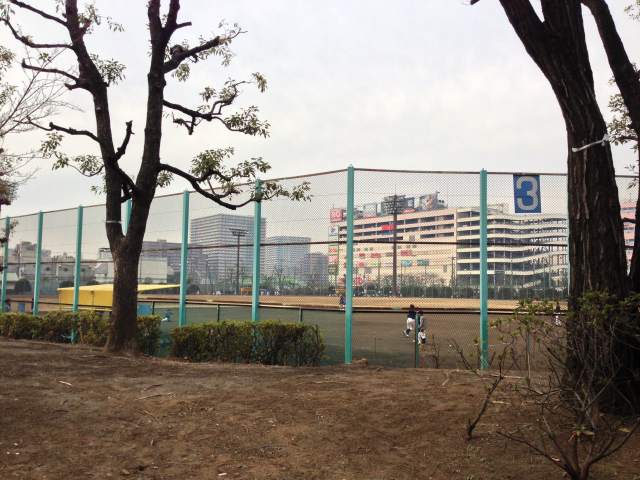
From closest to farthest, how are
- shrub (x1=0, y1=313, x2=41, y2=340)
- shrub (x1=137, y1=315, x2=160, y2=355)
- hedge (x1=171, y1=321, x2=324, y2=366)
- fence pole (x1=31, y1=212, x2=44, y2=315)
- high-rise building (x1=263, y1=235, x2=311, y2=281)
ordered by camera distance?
hedge (x1=171, y1=321, x2=324, y2=366) < high-rise building (x1=263, y1=235, x2=311, y2=281) < shrub (x1=137, y1=315, x2=160, y2=355) < shrub (x1=0, y1=313, x2=41, y2=340) < fence pole (x1=31, y1=212, x2=44, y2=315)

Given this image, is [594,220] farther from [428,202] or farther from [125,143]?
[125,143]

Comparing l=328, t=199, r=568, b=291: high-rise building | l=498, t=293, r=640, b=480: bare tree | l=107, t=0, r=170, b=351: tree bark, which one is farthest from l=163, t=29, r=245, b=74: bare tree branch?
l=498, t=293, r=640, b=480: bare tree

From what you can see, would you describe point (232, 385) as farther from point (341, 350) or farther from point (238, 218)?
point (238, 218)

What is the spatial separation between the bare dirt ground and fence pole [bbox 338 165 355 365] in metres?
1.96

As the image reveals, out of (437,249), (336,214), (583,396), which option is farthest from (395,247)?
(583,396)

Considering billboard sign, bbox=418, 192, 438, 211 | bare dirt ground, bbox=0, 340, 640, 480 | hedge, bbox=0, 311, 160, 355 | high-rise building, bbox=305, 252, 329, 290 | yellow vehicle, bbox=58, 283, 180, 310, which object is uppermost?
billboard sign, bbox=418, 192, 438, 211

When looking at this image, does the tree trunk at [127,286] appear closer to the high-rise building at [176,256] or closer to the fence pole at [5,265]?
the high-rise building at [176,256]

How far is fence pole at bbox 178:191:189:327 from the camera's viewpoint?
11.2 m

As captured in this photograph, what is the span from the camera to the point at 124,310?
884 centimetres

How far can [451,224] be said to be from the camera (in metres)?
8.99

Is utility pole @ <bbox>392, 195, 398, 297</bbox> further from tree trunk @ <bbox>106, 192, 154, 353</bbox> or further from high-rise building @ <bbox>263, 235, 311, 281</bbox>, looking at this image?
tree trunk @ <bbox>106, 192, 154, 353</bbox>

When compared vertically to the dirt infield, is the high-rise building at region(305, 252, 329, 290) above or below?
above

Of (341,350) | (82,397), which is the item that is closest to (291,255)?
(341,350)

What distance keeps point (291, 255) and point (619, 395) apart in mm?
5988
